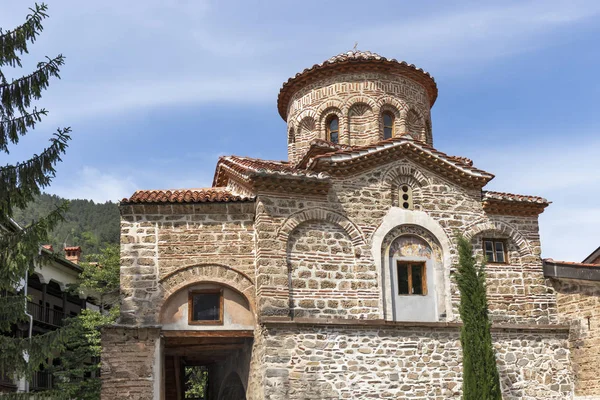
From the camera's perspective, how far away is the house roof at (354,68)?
52.6 ft

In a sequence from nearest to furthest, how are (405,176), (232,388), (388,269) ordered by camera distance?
(388,269) → (405,176) → (232,388)

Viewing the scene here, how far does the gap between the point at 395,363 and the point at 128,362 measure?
4732 mm

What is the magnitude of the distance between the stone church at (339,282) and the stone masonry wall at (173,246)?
0.9 inches

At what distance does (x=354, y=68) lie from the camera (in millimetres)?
16109

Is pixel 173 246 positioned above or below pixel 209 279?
above

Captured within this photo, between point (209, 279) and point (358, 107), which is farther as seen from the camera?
point (358, 107)

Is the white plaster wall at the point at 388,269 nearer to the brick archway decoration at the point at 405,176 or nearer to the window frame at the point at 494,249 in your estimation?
the brick archway decoration at the point at 405,176

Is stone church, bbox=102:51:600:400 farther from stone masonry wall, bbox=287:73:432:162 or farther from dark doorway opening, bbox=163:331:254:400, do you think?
stone masonry wall, bbox=287:73:432:162

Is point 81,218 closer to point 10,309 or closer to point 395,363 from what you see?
point 395,363

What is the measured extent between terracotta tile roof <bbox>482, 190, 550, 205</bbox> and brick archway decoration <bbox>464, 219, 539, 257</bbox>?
1.60 ft

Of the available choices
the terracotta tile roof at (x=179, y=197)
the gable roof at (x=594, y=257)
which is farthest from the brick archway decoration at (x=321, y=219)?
the gable roof at (x=594, y=257)

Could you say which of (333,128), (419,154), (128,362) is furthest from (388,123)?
(128,362)

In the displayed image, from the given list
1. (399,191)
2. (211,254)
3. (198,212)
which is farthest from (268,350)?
(399,191)

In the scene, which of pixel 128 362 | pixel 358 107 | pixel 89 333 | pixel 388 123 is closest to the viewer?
pixel 128 362
